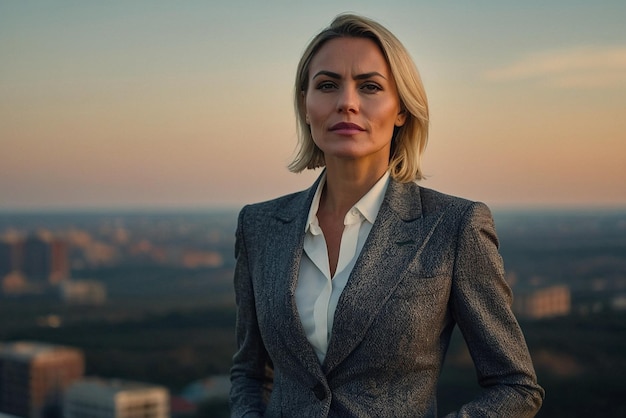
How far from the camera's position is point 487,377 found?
1562 mm

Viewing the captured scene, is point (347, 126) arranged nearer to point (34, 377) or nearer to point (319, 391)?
point (319, 391)

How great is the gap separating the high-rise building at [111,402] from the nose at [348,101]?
19.0 ft

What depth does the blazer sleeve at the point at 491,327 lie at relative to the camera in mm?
1518

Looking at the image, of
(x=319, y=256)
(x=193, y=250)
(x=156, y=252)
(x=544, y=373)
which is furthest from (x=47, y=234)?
(x=319, y=256)

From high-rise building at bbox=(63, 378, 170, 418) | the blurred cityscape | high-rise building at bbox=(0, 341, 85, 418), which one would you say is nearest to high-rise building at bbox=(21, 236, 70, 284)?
the blurred cityscape

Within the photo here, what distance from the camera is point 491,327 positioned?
152 cm

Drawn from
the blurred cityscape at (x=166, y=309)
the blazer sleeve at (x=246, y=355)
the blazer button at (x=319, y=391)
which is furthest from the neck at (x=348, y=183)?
the blurred cityscape at (x=166, y=309)

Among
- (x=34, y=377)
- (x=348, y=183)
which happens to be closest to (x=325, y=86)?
(x=348, y=183)

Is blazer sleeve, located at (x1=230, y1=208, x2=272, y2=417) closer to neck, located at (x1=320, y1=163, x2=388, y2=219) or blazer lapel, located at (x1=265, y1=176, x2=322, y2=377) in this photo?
blazer lapel, located at (x1=265, y1=176, x2=322, y2=377)

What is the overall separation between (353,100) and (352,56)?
10cm

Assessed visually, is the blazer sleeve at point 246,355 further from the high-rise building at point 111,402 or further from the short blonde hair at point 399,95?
the high-rise building at point 111,402

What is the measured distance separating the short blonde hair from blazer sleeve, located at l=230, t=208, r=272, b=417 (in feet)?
0.74

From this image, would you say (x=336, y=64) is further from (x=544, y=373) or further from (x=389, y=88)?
(x=544, y=373)

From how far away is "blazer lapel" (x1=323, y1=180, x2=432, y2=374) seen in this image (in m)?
1.54
